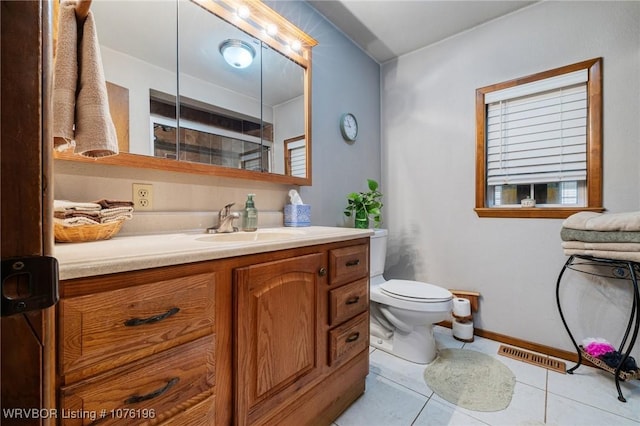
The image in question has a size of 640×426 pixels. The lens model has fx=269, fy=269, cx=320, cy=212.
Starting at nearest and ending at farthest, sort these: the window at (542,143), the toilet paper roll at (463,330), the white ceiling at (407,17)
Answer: the window at (542,143) < the white ceiling at (407,17) < the toilet paper roll at (463,330)

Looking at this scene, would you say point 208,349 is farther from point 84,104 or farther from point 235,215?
point 84,104

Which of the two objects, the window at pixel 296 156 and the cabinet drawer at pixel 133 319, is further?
the window at pixel 296 156

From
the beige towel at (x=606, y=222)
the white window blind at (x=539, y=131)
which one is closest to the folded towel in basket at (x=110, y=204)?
the beige towel at (x=606, y=222)

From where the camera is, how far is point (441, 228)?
226 centimetres

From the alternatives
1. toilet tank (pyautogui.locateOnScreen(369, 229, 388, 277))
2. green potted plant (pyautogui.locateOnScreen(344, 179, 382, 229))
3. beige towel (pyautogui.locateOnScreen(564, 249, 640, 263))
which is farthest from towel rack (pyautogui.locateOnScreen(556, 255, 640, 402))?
green potted plant (pyautogui.locateOnScreen(344, 179, 382, 229))

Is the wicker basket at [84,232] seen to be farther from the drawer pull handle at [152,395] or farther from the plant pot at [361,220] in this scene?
the plant pot at [361,220]

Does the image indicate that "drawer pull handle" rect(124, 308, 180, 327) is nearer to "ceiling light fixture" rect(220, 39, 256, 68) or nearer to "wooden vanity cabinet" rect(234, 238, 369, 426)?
"wooden vanity cabinet" rect(234, 238, 369, 426)

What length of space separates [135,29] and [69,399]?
130 cm

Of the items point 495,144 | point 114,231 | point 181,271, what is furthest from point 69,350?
point 495,144

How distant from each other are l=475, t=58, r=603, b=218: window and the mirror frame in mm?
1338

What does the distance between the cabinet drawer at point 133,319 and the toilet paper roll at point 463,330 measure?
191 centimetres

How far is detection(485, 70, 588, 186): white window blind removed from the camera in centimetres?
176

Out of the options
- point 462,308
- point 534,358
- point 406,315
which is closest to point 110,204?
point 406,315

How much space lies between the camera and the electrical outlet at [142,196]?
1126 millimetres
